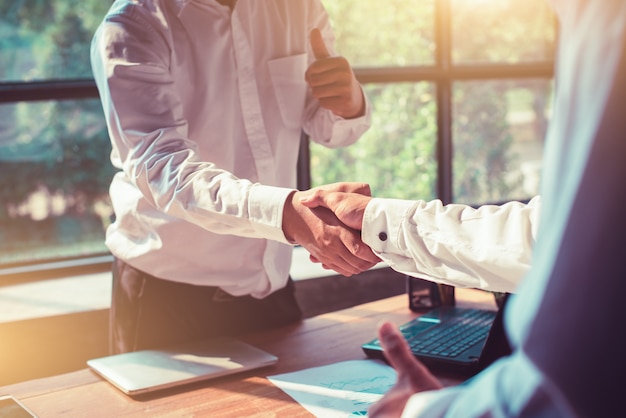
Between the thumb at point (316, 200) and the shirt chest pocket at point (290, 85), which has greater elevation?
the shirt chest pocket at point (290, 85)

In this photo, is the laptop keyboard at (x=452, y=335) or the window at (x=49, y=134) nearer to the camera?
the laptop keyboard at (x=452, y=335)

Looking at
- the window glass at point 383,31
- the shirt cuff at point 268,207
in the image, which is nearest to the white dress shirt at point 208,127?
the shirt cuff at point 268,207

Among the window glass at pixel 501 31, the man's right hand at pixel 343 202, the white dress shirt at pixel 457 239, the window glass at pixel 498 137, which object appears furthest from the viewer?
the window glass at pixel 498 137

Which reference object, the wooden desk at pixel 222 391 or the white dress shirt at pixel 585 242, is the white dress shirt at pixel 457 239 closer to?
the wooden desk at pixel 222 391

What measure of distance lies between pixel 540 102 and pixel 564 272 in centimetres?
384

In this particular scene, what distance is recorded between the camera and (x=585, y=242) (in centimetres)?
54

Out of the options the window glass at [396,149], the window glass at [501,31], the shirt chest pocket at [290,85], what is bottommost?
the window glass at [396,149]

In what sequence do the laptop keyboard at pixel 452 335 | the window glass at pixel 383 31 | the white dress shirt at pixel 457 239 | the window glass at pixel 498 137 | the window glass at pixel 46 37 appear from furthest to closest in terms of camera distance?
the window glass at pixel 498 137, the window glass at pixel 383 31, the window glass at pixel 46 37, the laptop keyboard at pixel 452 335, the white dress shirt at pixel 457 239

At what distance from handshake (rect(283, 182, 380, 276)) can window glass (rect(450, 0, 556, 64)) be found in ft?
8.77

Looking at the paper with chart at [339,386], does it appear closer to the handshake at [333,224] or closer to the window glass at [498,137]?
the handshake at [333,224]

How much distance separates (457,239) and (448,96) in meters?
2.84

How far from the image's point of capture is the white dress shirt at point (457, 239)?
41.2 inches

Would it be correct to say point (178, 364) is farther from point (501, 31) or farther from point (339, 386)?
point (501, 31)

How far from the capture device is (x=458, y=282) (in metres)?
1.14
